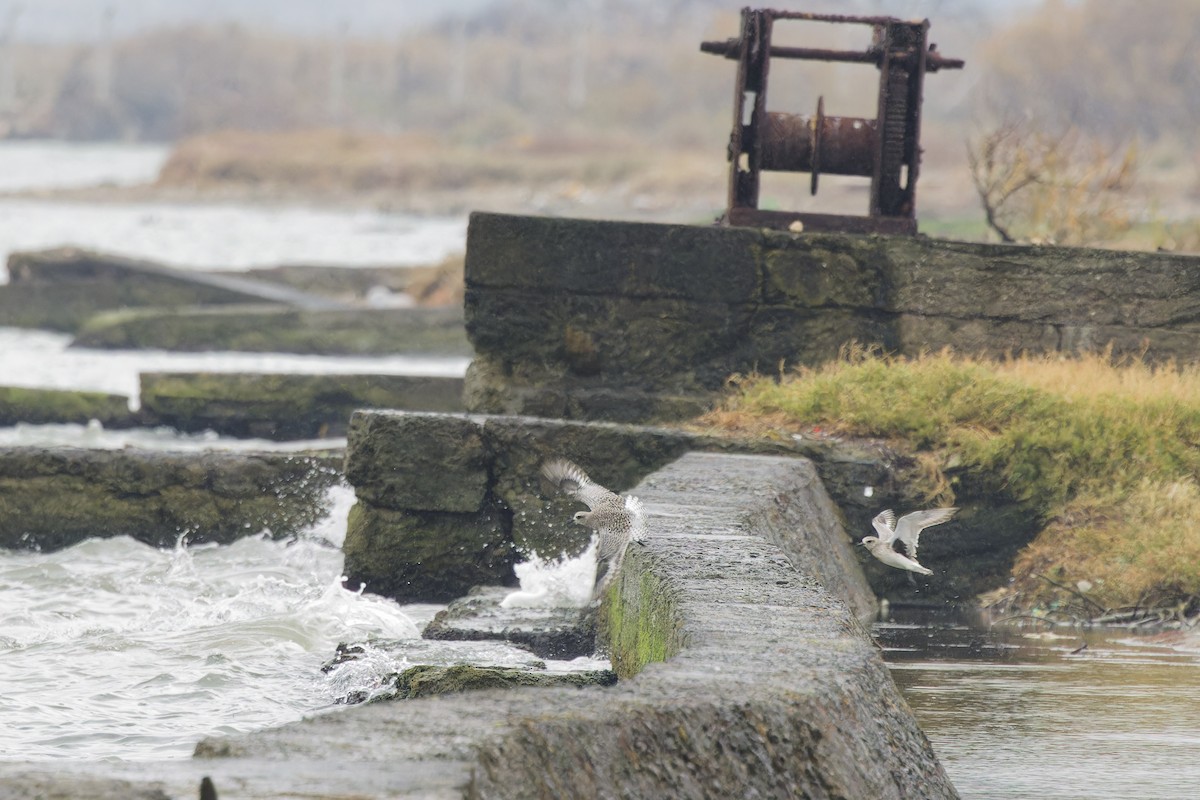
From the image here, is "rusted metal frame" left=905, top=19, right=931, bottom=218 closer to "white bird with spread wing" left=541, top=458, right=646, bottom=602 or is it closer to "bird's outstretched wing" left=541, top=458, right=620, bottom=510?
"bird's outstretched wing" left=541, top=458, right=620, bottom=510

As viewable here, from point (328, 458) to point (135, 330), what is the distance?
12.2m

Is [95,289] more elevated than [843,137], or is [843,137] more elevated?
[843,137]

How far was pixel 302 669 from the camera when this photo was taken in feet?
23.0

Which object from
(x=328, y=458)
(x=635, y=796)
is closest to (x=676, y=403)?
(x=328, y=458)

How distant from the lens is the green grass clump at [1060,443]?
26.0 feet

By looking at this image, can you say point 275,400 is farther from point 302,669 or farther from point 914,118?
point 302,669

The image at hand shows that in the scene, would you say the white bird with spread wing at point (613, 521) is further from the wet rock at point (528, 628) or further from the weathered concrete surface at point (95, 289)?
the weathered concrete surface at point (95, 289)

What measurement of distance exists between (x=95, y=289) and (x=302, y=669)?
1877 centimetres

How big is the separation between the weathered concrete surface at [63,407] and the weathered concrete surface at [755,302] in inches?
254

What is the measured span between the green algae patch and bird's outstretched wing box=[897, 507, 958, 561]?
3.98 feet

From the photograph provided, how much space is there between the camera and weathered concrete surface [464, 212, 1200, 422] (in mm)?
9383

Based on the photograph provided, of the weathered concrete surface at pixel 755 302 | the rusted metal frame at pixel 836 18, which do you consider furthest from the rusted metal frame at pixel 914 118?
the weathered concrete surface at pixel 755 302

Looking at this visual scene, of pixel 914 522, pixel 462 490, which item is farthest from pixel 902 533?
pixel 462 490

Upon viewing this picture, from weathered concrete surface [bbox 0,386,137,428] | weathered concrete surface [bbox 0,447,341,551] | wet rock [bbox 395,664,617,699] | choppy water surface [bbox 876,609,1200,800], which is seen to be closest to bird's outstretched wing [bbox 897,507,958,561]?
choppy water surface [bbox 876,609,1200,800]
